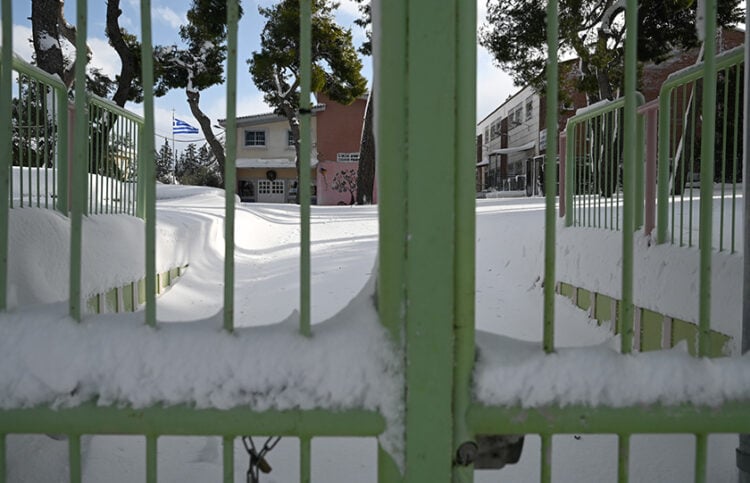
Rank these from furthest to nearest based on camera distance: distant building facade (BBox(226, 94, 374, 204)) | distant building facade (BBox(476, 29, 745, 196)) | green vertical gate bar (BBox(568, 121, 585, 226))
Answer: distant building facade (BBox(226, 94, 374, 204)) → distant building facade (BBox(476, 29, 745, 196)) → green vertical gate bar (BBox(568, 121, 585, 226))

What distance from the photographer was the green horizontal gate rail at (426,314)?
99cm

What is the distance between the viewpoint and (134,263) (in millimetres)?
3389

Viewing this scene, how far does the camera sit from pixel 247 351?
3.46 feet

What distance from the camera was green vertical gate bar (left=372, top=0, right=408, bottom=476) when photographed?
1.00 metres

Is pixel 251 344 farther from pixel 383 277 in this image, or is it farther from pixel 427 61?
pixel 427 61

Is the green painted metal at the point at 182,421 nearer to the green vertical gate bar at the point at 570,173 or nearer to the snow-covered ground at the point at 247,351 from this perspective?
the snow-covered ground at the point at 247,351

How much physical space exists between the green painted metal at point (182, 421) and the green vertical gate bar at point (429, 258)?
11 cm

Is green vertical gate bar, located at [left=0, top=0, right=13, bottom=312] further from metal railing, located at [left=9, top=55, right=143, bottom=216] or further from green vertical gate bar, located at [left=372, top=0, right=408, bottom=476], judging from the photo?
metal railing, located at [left=9, top=55, right=143, bottom=216]

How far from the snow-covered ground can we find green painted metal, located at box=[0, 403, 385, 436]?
0.02 meters

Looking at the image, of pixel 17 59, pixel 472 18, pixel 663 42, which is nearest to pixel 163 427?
pixel 472 18

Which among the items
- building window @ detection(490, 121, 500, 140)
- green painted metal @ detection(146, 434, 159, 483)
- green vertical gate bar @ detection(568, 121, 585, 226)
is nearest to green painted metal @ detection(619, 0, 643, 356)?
green painted metal @ detection(146, 434, 159, 483)

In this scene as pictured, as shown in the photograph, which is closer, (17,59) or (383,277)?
(383,277)

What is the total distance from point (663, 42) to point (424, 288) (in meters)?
14.2

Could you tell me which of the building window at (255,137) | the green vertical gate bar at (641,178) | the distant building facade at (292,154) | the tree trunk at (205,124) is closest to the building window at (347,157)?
the distant building facade at (292,154)
